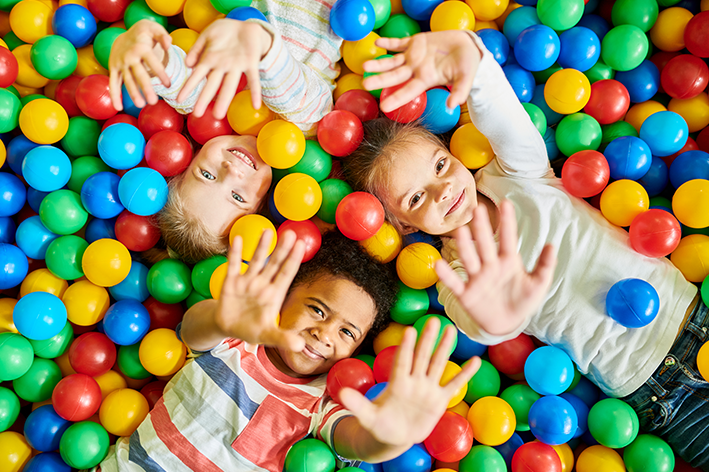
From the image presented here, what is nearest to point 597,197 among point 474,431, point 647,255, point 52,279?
point 647,255

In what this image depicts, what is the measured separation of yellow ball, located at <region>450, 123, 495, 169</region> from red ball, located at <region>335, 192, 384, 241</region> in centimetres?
33

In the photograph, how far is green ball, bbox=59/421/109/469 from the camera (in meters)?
1.52

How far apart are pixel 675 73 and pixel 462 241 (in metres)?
1.25

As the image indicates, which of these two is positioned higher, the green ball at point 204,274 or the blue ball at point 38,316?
the green ball at point 204,274

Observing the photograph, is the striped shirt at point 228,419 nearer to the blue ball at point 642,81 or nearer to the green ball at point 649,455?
the green ball at point 649,455

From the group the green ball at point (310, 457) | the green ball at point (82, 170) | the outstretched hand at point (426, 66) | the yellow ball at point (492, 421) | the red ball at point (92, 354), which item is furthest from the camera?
the green ball at point (82, 170)

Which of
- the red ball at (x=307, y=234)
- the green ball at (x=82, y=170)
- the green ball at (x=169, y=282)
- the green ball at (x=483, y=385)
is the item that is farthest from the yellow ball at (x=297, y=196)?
the green ball at (x=483, y=385)

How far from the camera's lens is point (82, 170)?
1.74m

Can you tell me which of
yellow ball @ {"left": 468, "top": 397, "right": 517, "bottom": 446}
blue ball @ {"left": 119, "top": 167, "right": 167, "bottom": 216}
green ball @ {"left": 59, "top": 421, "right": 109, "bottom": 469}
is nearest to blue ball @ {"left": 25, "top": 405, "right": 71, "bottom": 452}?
green ball @ {"left": 59, "top": 421, "right": 109, "bottom": 469}

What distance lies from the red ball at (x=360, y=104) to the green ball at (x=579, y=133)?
62 centimetres

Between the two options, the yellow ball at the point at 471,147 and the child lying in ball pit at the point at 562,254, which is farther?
the yellow ball at the point at 471,147

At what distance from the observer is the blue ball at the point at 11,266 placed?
1.64 meters

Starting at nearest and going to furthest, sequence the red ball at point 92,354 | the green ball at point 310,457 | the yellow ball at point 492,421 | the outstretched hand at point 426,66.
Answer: the outstretched hand at point 426,66 → the green ball at point 310,457 → the yellow ball at point 492,421 → the red ball at point 92,354

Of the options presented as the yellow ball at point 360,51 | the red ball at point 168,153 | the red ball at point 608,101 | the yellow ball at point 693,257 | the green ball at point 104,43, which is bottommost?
the red ball at point 168,153
